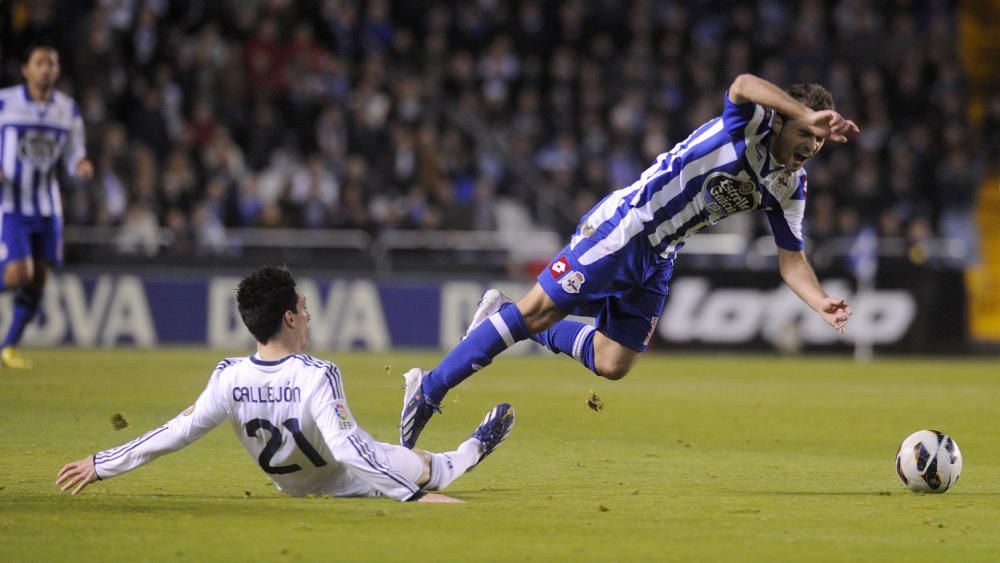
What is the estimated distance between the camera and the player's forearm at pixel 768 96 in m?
6.55

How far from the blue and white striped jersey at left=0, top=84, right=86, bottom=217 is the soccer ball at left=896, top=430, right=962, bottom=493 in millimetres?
8489

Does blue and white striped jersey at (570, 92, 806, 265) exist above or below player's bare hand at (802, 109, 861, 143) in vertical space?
below

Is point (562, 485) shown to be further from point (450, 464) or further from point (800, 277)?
point (800, 277)

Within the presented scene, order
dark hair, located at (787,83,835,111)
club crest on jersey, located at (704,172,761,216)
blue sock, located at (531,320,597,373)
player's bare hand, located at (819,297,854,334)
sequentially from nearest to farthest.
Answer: dark hair, located at (787,83,835,111) < player's bare hand, located at (819,297,854,334) < club crest on jersey, located at (704,172,761,216) < blue sock, located at (531,320,597,373)

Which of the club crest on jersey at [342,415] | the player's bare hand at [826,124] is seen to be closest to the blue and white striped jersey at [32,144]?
the club crest on jersey at [342,415]

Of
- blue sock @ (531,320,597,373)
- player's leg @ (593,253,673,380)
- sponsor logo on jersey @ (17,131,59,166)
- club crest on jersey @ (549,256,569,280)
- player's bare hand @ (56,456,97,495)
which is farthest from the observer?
sponsor logo on jersey @ (17,131,59,166)

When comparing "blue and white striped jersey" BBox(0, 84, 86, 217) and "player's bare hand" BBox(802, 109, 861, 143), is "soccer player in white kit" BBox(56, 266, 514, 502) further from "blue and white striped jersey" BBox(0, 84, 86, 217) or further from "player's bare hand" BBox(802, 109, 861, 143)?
"blue and white striped jersey" BBox(0, 84, 86, 217)

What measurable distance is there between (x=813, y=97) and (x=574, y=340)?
6.76 feet

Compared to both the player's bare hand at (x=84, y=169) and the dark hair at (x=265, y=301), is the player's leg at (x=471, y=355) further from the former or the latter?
the player's bare hand at (x=84, y=169)

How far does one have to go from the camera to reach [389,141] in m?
20.6

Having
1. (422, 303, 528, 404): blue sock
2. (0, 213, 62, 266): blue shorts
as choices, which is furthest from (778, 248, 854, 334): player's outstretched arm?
(0, 213, 62, 266): blue shorts

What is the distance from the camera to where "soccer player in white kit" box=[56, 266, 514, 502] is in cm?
598

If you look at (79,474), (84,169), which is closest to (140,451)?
(79,474)

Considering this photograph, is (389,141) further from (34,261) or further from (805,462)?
(805,462)
